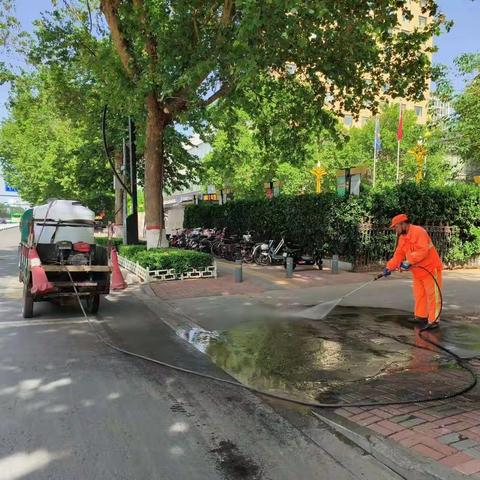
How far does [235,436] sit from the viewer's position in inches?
160

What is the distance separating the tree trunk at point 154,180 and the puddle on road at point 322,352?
24.8 ft

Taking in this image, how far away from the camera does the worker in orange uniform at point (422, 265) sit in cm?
761

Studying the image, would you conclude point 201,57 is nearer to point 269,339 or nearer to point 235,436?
point 269,339

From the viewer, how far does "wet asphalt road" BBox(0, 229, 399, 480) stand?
11.5ft

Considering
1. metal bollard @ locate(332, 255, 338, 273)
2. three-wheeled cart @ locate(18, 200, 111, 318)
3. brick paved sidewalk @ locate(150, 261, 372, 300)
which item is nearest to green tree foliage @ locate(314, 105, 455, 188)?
metal bollard @ locate(332, 255, 338, 273)

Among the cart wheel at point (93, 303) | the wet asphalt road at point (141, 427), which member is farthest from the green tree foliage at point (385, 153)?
the wet asphalt road at point (141, 427)

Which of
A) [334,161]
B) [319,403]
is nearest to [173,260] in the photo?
[319,403]

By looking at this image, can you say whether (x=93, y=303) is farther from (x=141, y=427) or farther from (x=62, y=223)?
(x=141, y=427)

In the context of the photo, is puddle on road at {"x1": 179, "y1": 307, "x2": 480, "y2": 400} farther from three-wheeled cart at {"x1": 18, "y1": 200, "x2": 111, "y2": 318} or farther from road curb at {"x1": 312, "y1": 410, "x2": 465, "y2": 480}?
three-wheeled cart at {"x1": 18, "y1": 200, "x2": 111, "y2": 318}

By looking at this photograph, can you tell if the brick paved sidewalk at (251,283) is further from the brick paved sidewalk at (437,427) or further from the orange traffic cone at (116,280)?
the brick paved sidewalk at (437,427)

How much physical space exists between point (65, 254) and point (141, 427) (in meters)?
5.91

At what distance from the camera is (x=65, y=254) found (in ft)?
31.0

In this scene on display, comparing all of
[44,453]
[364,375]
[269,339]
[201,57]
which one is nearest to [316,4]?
[201,57]

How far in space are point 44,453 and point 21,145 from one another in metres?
46.1
